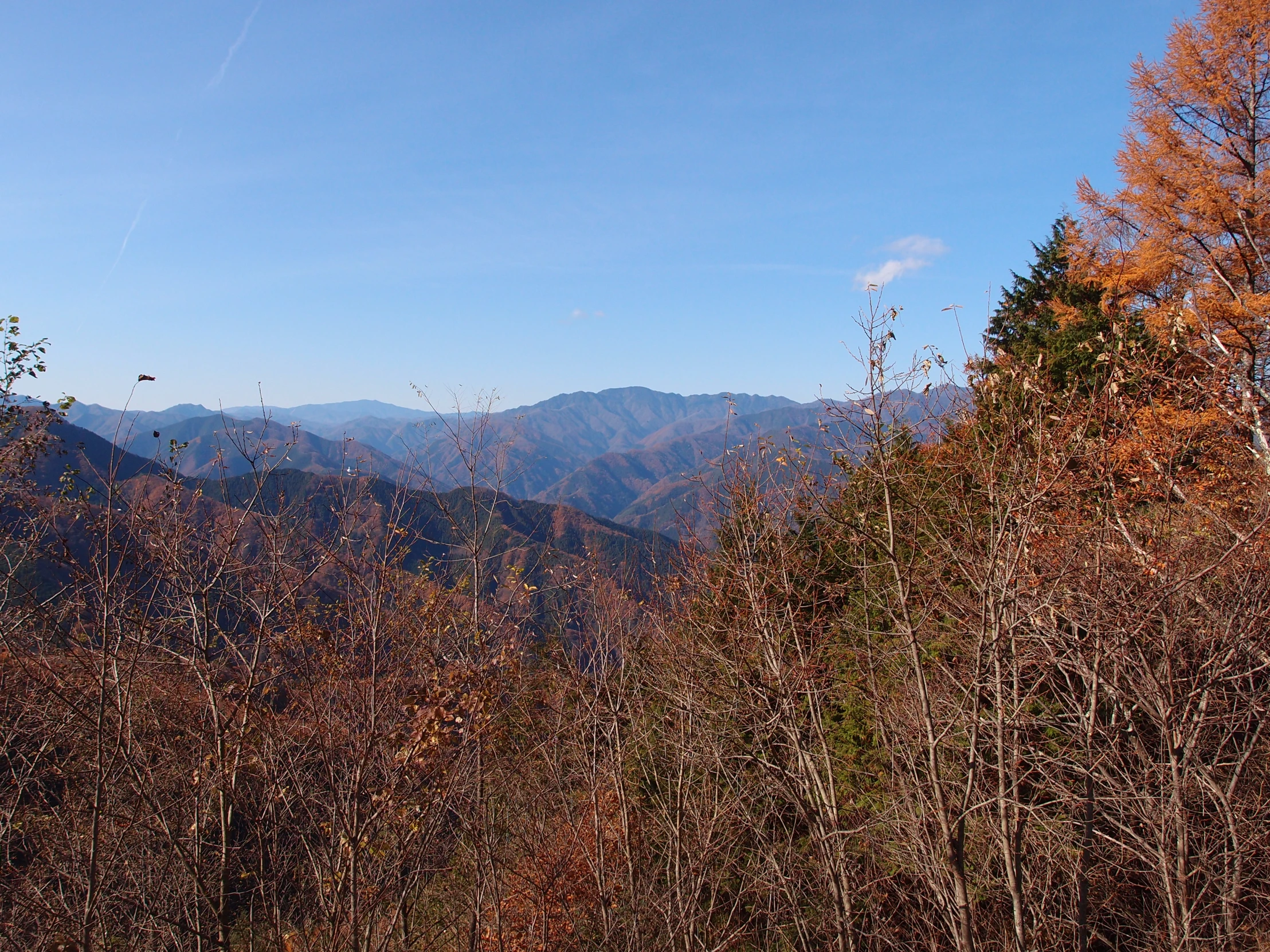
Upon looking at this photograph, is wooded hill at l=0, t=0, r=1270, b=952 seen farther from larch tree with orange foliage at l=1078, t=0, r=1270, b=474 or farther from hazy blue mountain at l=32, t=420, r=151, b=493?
larch tree with orange foliage at l=1078, t=0, r=1270, b=474

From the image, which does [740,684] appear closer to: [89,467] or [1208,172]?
[89,467]

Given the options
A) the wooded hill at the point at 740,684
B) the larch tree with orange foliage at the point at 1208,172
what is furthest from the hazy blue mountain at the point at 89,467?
the larch tree with orange foliage at the point at 1208,172

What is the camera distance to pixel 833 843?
6895 millimetres

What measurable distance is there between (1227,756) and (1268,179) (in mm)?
13072

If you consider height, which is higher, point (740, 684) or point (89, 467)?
point (89, 467)

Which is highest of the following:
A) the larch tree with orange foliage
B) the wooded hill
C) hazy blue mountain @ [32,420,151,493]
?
the larch tree with orange foliage

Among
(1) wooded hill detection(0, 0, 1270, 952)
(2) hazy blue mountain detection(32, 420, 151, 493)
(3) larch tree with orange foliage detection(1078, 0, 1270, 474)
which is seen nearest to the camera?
(2) hazy blue mountain detection(32, 420, 151, 493)

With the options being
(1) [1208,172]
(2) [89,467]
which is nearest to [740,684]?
(2) [89,467]

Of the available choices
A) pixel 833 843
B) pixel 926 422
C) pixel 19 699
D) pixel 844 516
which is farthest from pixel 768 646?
pixel 19 699

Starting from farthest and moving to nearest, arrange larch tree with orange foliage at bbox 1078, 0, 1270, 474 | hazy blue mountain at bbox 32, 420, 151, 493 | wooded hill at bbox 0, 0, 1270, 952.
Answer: larch tree with orange foliage at bbox 1078, 0, 1270, 474
wooded hill at bbox 0, 0, 1270, 952
hazy blue mountain at bbox 32, 420, 151, 493

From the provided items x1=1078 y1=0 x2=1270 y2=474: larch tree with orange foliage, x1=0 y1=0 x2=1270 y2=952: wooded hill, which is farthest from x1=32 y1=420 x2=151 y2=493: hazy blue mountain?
x1=1078 y1=0 x2=1270 y2=474: larch tree with orange foliage

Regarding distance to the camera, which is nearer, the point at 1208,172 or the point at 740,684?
the point at 740,684

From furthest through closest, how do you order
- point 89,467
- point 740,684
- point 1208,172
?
1. point 1208,172
2. point 89,467
3. point 740,684

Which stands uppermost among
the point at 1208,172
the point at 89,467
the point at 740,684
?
the point at 1208,172
